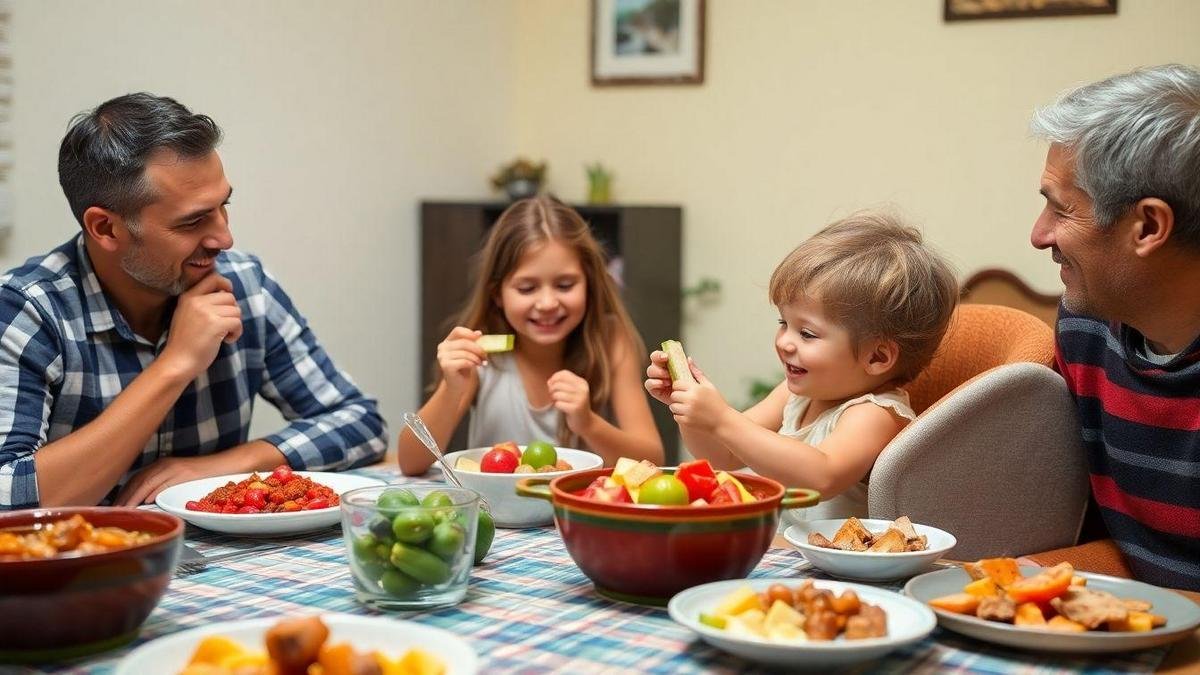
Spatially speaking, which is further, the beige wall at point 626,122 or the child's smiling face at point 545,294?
the beige wall at point 626,122

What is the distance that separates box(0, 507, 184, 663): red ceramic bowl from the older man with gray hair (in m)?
1.18

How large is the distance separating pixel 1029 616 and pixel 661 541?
35 cm

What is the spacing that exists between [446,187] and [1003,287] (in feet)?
6.69

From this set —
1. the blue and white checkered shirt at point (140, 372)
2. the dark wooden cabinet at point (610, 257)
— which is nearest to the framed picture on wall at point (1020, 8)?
the dark wooden cabinet at point (610, 257)

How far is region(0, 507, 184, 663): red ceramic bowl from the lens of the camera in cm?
102

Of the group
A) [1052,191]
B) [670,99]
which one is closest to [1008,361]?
[1052,191]

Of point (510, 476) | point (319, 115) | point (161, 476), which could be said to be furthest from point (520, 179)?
point (510, 476)

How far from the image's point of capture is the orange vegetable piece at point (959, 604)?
112 cm

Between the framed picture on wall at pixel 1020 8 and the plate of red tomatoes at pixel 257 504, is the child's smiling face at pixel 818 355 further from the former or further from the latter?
the framed picture on wall at pixel 1020 8

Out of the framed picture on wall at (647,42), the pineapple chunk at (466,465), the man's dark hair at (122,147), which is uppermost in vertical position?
the framed picture on wall at (647,42)

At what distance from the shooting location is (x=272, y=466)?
77.3 inches

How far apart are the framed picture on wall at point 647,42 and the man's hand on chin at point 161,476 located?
3.00 m

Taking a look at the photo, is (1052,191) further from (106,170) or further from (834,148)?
(834,148)

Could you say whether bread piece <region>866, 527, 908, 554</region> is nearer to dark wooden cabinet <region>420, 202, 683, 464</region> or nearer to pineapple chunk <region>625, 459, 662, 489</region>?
pineapple chunk <region>625, 459, 662, 489</region>
